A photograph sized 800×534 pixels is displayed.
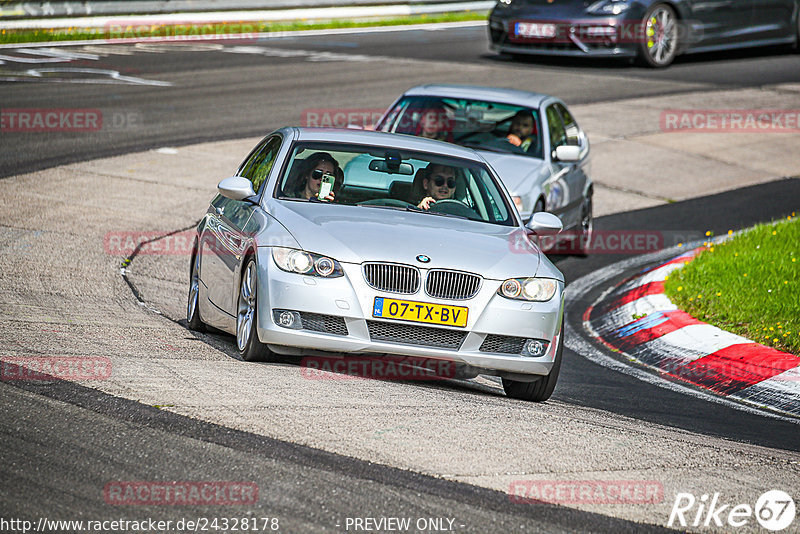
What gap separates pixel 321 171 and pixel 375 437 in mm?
2896

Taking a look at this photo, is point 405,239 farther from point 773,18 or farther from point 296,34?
point 296,34

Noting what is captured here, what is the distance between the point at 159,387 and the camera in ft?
19.0

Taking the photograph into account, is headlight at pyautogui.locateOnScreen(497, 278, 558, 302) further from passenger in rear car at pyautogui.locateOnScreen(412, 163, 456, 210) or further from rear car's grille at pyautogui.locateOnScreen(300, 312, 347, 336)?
passenger in rear car at pyautogui.locateOnScreen(412, 163, 456, 210)

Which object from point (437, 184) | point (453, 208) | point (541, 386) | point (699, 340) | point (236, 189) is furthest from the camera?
point (699, 340)

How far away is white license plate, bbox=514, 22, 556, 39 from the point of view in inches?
826

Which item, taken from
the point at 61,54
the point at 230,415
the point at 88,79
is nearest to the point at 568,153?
the point at 230,415

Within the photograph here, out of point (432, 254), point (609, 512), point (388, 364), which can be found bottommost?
point (388, 364)

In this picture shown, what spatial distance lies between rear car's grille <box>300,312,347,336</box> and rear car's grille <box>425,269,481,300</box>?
0.54 metres

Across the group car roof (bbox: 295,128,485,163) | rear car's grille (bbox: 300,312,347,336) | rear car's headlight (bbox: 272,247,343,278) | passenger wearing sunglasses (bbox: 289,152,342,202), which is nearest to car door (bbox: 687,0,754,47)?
car roof (bbox: 295,128,485,163)

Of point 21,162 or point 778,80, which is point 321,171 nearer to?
point 21,162

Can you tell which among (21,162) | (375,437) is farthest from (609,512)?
(21,162)

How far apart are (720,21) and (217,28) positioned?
11.0m

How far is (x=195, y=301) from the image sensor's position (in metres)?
8.14

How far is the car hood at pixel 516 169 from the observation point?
1081 cm
